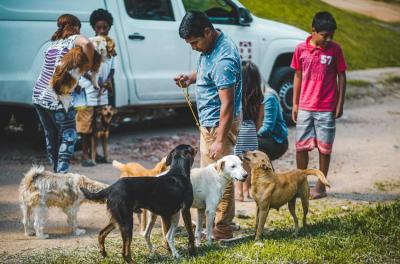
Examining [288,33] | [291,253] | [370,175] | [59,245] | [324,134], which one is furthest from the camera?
[288,33]

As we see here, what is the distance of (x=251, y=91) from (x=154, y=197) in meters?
2.33

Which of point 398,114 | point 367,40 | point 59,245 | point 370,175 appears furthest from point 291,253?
point 367,40

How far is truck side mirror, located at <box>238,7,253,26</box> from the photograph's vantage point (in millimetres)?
10898

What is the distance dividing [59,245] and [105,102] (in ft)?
10.9

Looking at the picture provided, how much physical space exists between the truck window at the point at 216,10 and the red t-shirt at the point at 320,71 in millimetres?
3326

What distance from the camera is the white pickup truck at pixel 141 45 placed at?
8914 millimetres

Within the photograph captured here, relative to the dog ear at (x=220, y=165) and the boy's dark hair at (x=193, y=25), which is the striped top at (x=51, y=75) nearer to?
the boy's dark hair at (x=193, y=25)

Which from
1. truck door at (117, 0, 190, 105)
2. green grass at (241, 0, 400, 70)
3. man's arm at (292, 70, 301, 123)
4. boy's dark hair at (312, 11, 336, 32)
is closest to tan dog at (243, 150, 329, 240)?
man's arm at (292, 70, 301, 123)

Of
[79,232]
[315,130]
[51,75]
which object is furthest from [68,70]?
[315,130]

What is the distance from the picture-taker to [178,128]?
1173 centimetres

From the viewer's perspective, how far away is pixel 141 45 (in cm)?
1006

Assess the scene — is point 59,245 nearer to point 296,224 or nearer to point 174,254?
point 174,254

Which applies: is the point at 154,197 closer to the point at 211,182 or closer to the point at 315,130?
the point at 211,182

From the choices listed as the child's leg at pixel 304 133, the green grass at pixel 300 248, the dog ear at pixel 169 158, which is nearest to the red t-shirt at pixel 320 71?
the child's leg at pixel 304 133
